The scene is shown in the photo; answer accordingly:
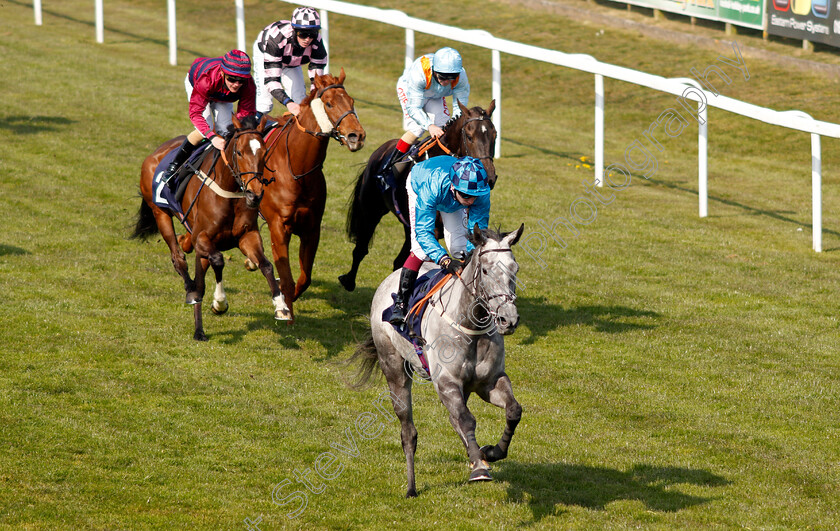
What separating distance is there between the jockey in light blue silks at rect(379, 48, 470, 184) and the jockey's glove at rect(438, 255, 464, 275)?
338cm

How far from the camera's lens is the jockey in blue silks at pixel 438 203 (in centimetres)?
626

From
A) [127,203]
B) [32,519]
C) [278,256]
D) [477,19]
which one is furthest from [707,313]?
[477,19]

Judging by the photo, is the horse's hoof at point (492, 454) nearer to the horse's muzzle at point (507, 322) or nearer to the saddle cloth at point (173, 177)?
the horse's muzzle at point (507, 322)

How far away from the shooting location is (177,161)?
Answer: 10.2 meters

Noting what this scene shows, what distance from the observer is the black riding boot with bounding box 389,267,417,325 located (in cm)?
661

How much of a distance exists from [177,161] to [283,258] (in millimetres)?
1652

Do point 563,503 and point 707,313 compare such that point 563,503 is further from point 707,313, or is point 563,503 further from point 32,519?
point 707,313

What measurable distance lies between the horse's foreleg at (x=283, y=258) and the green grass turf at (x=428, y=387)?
0.51 metres

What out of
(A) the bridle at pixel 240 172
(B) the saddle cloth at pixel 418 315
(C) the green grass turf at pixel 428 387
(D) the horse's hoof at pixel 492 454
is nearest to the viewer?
(D) the horse's hoof at pixel 492 454

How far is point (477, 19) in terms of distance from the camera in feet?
88.6

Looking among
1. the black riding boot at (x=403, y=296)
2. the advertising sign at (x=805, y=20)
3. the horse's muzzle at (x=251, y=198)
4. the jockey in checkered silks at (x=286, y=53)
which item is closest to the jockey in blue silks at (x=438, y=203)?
the black riding boot at (x=403, y=296)

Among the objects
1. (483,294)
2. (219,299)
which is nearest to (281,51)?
(219,299)

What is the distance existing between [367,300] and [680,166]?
8.87 m

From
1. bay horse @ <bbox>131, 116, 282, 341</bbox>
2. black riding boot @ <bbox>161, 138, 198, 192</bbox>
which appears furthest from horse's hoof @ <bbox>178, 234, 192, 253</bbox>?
black riding boot @ <bbox>161, 138, 198, 192</bbox>
